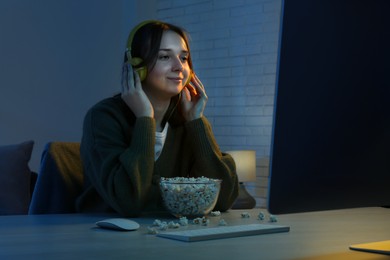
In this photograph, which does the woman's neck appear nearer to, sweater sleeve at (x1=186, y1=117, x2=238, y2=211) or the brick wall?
sweater sleeve at (x1=186, y1=117, x2=238, y2=211)

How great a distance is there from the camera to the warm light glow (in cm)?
431

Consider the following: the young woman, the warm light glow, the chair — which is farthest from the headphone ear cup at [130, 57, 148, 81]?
the warm light glow

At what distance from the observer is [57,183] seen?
1.76 metres

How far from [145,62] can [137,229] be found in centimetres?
74

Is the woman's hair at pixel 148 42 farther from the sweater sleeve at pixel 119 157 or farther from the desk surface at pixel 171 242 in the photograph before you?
the desk surface at pixel 171 242

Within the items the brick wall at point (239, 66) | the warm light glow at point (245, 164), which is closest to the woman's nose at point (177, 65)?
the warm light glow at point (245, 164)

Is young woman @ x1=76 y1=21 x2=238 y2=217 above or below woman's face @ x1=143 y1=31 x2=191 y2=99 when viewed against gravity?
below

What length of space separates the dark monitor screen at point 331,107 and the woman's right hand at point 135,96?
3.07 feet

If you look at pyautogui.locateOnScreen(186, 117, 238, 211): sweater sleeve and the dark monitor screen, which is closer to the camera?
the dark monitor screen

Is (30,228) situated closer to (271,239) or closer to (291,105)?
(271,239)

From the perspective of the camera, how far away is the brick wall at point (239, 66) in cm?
471

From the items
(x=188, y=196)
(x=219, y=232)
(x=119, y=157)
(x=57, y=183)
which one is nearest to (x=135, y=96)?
(x=119, y=157)

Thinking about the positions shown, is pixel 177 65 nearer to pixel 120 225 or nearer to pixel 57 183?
pixel 57 183

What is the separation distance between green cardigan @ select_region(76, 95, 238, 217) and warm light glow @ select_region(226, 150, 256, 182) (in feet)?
7.98
